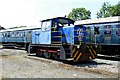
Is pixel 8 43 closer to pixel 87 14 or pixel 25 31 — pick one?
pixel 25 31

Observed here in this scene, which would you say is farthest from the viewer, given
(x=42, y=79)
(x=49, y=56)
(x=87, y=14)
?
(x=87, y=14)

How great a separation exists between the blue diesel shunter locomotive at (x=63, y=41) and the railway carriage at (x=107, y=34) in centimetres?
219

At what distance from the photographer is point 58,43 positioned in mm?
14867

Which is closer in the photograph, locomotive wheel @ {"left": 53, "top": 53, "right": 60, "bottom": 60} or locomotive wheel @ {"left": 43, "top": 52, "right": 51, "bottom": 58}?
locomotive wheel @ {"left": 53, "top": 53, "right": 60, "bottom": 60}

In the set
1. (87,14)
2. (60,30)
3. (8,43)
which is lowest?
(8,43)

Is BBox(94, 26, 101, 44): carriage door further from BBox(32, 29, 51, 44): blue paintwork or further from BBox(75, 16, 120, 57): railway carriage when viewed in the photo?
BBox(32, 29, 51, 44): blue paintwork

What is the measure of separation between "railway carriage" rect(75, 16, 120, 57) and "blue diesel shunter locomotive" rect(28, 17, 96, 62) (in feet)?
7.20

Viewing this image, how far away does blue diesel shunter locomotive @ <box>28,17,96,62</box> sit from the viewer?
13.6 m

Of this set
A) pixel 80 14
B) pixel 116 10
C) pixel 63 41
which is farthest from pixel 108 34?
pixel 80 14

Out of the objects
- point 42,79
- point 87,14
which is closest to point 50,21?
point 42,79

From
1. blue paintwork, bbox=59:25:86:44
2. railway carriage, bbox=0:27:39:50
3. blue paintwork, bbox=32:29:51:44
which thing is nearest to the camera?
blue paintwork, bbox=59:25:86:44

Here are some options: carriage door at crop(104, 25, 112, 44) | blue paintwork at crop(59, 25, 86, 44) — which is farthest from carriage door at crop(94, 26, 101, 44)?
blue paintwork at crop(59, 25, 86, 44)

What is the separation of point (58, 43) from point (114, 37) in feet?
16.3

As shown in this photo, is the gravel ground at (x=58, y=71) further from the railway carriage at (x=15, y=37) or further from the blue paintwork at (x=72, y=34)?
the railway carriage at (x=15, y=37)
